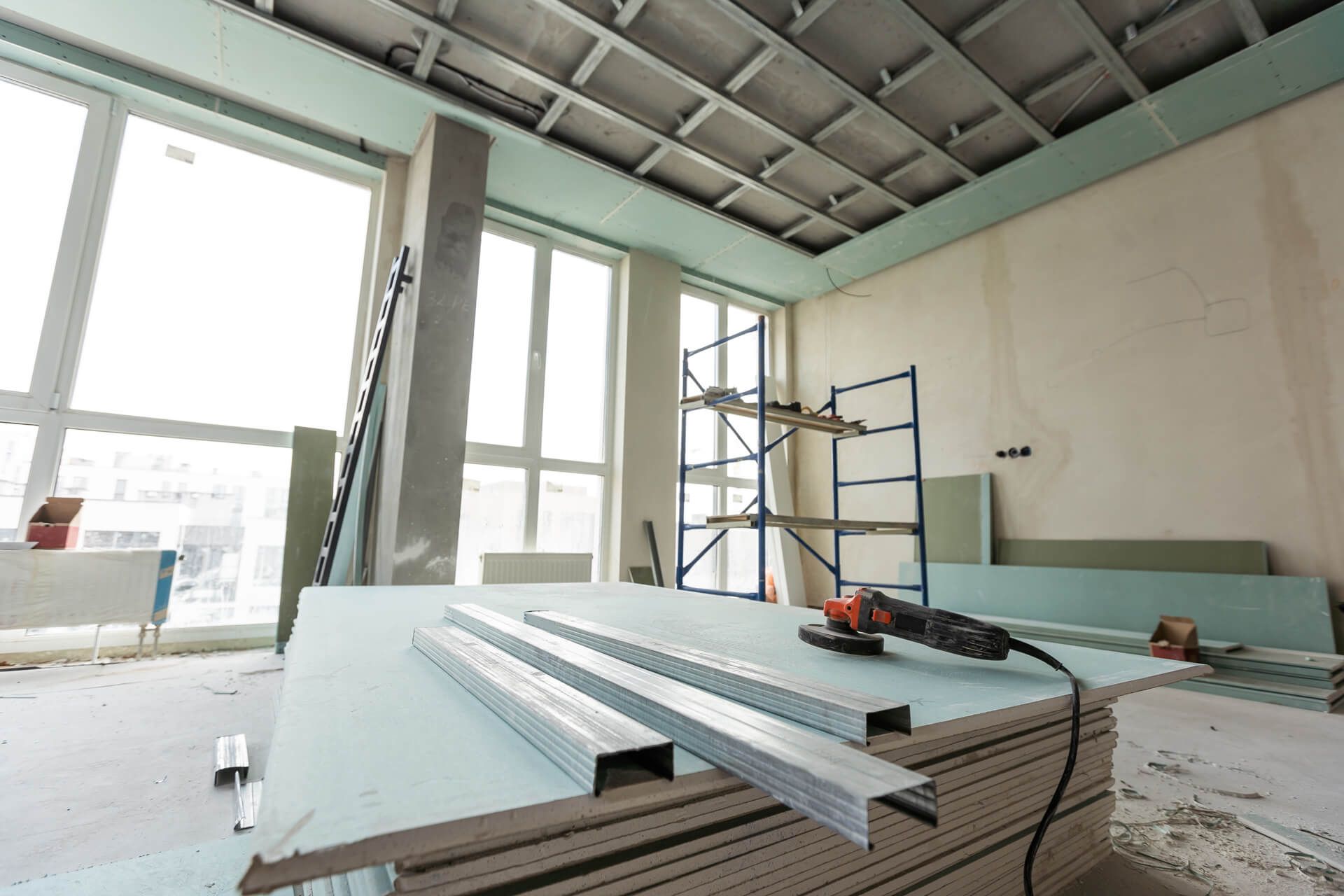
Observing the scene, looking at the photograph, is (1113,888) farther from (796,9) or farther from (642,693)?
(796,9)

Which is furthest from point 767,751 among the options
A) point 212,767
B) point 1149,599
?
point 1149,599

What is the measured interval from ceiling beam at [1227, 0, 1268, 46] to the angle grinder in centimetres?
425

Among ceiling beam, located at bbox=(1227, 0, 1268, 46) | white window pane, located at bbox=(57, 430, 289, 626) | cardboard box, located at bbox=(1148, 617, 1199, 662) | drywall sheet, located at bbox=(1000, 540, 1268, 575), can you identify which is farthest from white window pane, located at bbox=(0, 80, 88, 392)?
ceiling beam, located at bbox=(1227, 0, 1268, 46)

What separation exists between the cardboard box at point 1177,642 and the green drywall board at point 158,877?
163 inches

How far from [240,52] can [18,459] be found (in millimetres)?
2851

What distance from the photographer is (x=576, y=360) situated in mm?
5750

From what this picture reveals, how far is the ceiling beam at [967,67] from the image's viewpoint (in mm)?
3365

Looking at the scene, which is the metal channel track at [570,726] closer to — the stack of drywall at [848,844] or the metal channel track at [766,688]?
the stack of drywall at [848,844]

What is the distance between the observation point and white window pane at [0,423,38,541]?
3467mm

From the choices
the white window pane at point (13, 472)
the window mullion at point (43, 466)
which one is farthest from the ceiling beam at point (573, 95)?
the white window pane at point (13, 472)

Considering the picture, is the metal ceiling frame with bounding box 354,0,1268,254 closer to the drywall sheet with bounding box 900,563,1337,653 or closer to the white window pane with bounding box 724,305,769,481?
the white window pane with bounding box 724,305,769,481

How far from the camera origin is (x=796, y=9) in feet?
11.2

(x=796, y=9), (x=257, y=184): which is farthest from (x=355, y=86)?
(x=796, y=9)

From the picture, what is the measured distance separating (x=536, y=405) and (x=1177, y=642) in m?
4.86
